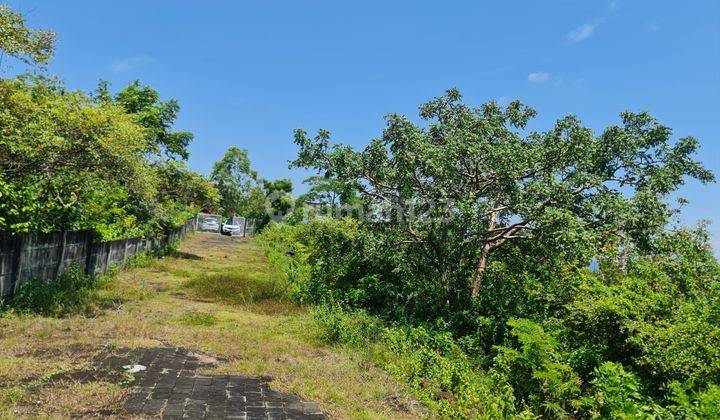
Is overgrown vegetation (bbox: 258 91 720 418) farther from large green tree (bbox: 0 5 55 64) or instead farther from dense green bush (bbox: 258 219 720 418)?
large green tree (bbox: 0 5 55 64)

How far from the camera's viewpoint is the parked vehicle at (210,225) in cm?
5059

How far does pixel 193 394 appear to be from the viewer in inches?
220

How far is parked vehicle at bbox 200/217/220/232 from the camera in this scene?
50591 mm

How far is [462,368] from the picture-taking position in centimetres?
778

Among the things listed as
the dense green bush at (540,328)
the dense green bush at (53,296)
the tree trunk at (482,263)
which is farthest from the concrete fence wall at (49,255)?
the tree trunk at (482,263)

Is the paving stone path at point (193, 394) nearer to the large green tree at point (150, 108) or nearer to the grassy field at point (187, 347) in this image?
the grassy field at point (187, 347)

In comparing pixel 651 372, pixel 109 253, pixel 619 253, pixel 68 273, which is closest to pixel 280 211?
pixel 109 253

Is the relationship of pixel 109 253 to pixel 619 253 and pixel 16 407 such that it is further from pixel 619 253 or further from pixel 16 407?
pixel 619 253

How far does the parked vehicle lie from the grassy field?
126 feet

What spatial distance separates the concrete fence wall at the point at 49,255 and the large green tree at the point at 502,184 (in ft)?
18.8

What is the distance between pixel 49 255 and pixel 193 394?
702 centimetres

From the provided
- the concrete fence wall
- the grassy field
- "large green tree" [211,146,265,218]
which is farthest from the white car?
the grassy field

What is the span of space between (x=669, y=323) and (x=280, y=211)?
158 ft

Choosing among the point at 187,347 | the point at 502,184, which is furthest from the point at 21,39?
the point at 502,184
